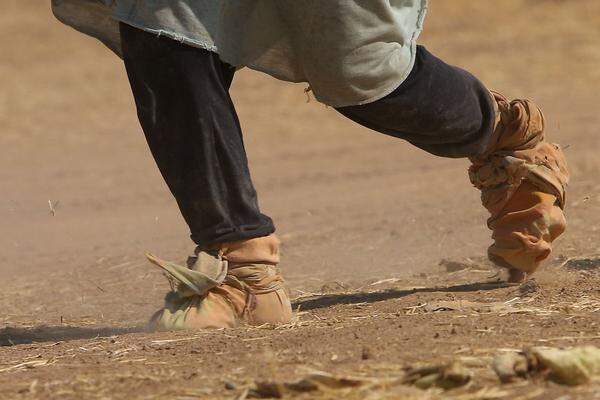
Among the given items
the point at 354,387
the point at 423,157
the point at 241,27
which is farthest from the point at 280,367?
the point at 423,157

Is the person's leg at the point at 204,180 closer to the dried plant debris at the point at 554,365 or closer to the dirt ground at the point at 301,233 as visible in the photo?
the dirt ground at the point at 301,233

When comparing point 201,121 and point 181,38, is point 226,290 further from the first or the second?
point 181,38

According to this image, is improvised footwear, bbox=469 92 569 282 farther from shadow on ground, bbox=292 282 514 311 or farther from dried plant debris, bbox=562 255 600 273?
dried plant debris, bbox=562 255 600 273

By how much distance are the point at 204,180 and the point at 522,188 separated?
3.31 feet

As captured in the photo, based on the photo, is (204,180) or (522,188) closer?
(204,180)

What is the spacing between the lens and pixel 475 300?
318cm

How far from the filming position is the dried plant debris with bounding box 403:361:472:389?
2.00 metres

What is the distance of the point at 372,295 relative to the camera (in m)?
3.59

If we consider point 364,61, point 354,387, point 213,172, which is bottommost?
point 354,387

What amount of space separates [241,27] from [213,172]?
0.34 m

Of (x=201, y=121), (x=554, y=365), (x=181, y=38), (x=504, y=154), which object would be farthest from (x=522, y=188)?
(x=554, y=365)

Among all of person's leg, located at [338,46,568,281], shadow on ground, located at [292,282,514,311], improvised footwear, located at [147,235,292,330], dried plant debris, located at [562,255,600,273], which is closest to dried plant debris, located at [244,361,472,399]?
improvised footwear, located at [147,235,292,330]

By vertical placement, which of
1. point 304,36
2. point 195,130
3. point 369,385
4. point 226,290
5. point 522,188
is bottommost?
point 369,385

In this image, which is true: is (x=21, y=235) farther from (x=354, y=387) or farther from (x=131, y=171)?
(x=354, y=387)
